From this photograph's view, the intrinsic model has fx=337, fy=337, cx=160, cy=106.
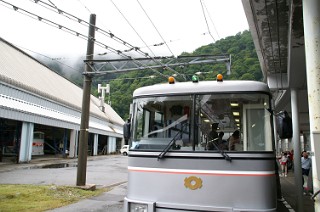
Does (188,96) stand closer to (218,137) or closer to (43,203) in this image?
(218,137)

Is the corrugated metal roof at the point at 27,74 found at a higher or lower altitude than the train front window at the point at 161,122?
higher

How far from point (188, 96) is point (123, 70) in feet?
28.3

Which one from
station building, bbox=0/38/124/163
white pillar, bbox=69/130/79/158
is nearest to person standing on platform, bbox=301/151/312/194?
station building, bbox=0/38/124/163

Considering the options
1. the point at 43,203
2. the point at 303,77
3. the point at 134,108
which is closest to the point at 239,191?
the point at 134,108

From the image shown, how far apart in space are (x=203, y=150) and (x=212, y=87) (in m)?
1.13

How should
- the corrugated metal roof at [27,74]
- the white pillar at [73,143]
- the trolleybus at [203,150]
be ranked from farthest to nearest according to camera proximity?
the white pillar at [73,143]
the corrugated metal roof at [27,74]
the trolleybus at [203,150]

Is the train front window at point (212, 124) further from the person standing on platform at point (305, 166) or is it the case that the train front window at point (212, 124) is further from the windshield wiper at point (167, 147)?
the person standing on platform at point (305, 166)

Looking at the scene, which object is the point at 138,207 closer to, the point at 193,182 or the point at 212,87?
the point at 193,182

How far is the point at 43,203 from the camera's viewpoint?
1026 cm

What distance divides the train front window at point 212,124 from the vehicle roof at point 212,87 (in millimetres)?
90

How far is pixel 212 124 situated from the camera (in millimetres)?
5840

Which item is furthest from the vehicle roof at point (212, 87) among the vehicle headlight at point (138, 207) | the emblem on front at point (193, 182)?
the vehicle headlight at point (138, 207)

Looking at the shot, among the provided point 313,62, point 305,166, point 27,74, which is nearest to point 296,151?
point 305,166

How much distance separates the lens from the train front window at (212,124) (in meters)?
5.57
